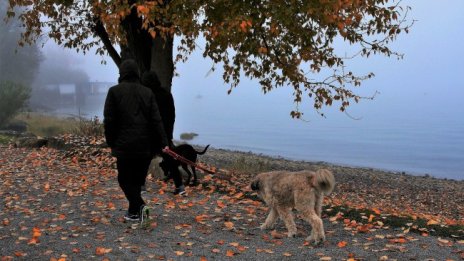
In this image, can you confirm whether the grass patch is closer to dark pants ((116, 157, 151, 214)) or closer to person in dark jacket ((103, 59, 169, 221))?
dark pants ((116, 157, 151, 214))

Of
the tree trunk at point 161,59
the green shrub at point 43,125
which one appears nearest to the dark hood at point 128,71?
the tree trunk at point 161,59

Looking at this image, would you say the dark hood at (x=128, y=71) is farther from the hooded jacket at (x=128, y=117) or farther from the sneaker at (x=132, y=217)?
the sneaker at (x=132, y=217)

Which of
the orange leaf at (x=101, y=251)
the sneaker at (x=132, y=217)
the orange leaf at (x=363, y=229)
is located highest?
the orange leaf at (x=363, y=229)

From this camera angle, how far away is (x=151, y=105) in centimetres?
766

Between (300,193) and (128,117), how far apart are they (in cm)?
281

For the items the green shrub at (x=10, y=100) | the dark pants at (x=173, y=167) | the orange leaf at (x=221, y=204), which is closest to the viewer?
the orange leaf at (x=221, y=204)

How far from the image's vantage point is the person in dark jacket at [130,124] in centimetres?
741

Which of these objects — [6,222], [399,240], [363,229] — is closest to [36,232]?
[6,222]

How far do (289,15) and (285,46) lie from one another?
4227 mm

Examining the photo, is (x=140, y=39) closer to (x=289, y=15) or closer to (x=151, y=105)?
(x=289, y=15)

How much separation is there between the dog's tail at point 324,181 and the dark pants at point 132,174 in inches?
104

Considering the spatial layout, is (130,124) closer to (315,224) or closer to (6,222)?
(315,224)

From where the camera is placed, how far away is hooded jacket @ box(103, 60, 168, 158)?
24.3 feet

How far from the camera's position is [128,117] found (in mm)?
7441
